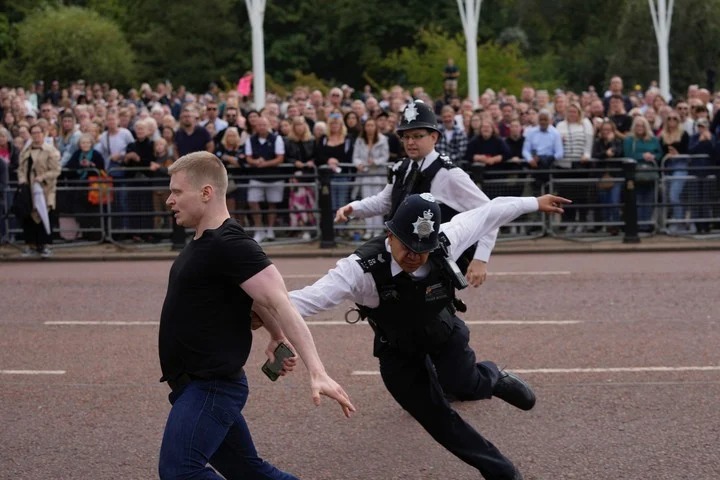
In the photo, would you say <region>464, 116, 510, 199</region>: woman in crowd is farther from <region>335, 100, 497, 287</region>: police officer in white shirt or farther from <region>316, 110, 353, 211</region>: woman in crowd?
<region>335, 100, 497, 287</region>: police officer in white shirt

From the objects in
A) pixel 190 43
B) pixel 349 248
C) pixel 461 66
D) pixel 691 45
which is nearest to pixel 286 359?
pixel 349 248

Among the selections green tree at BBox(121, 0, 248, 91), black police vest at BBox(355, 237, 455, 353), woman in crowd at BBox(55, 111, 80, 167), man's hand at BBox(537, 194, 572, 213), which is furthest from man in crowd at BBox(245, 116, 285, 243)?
green tree at BBox(121, 0, 248, 91)

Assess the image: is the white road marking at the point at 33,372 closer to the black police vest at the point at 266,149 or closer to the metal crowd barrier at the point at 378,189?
the metal crowd barrier at the point at 378,189

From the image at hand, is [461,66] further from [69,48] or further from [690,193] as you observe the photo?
[690,193]

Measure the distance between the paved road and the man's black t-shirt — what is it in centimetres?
201

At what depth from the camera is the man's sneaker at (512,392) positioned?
7035mm

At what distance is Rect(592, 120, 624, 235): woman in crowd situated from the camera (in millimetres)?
17625

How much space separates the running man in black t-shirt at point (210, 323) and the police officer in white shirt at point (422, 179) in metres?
2.72

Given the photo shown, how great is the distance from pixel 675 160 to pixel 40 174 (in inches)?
344

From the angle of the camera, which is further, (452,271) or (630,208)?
(630,208)

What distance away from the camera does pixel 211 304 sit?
5273mm

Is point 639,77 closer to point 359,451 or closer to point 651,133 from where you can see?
point 651,133

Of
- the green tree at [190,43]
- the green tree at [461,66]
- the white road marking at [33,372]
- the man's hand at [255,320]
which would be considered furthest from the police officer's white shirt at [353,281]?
the green tree at [190,43]

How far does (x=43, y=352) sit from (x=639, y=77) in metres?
43.2
